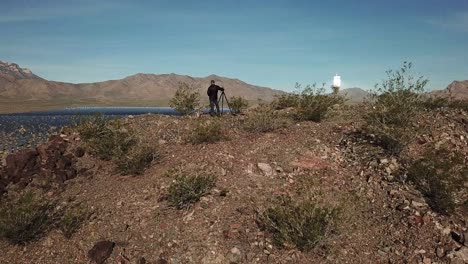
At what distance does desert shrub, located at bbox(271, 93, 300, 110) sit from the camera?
69.3 feet

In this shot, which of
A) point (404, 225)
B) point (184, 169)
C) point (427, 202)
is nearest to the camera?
point (404, 225)

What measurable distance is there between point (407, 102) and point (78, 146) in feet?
46.5

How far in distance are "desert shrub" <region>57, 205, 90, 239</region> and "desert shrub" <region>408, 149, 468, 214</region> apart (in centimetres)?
1065

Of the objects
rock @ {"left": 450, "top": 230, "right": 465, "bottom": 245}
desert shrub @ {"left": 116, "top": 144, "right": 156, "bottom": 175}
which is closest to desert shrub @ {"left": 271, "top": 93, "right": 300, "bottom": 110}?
desert shrub @ {"left": 116, "top": 144, "right": 156, "bottom": 175}

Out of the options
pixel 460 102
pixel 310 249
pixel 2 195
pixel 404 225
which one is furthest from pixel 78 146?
pixel 460 102

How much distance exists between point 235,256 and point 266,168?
4.21 metres

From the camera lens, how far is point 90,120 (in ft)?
58.3

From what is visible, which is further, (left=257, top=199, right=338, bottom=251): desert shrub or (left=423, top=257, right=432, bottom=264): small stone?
(left=257, top=199, right=338, bottom=251): desert shrub

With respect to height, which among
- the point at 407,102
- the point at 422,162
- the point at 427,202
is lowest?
Answer: the point at 427,202

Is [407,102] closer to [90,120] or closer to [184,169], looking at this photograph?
[184,169]

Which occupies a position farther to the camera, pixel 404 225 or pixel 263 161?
pixel 263 161

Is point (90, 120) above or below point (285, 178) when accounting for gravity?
above

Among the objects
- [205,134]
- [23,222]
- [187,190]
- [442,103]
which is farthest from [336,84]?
[23,222]

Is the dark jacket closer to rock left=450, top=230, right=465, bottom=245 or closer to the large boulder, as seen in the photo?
the large boulder
